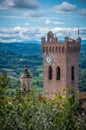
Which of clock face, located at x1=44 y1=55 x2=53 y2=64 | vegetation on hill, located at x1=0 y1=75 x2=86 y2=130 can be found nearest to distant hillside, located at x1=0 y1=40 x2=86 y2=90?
clock face, located at x1=44 y1=55 x2=53 y2=64

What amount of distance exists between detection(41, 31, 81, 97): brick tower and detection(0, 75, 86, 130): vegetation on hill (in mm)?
24506

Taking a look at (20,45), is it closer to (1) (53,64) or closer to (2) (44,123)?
(1) (53,64)

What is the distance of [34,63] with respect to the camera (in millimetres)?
96438

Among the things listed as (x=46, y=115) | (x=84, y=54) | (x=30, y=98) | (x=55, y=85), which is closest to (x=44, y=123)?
(x=46, y=115)

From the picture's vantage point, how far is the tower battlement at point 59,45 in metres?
53.8

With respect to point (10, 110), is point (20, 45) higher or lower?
lower

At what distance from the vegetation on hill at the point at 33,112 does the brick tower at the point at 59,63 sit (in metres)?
24.5

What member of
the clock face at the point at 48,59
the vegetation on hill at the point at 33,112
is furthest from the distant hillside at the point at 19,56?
the vegetation on hill at the point at 33,112

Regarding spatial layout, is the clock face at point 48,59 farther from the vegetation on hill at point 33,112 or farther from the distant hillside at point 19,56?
the distant hillside at point 19,56

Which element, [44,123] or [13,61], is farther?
[13,61]

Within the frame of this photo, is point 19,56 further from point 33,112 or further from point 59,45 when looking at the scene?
point 33,112

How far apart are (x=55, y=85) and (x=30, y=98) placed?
25237mm

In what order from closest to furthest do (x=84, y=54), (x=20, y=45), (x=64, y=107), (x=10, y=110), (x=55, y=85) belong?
1. (x=10, y=110)
2. (x=64, y=107)
3. (x=55, y=85)
4. (x=84, y=54)
5. (x=20, y=45)

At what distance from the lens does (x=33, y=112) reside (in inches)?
1056
